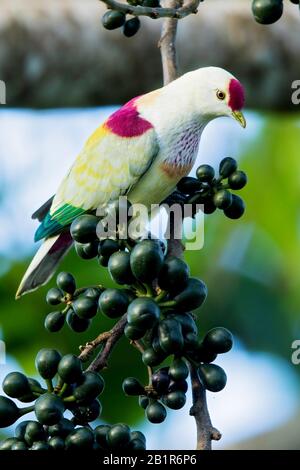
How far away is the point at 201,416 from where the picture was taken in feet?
7.18

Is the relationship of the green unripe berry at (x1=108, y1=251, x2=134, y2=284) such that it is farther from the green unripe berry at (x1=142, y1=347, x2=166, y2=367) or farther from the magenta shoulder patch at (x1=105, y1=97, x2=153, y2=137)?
the magenta shoulder patch at (x1=105, y1=97, x2=153, y2=137)

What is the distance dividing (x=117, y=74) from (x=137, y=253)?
8.50ft

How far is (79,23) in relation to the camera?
460 centimetres

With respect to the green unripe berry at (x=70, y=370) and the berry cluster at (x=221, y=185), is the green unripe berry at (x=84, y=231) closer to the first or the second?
the green unripe berry at (x=70, y=370)

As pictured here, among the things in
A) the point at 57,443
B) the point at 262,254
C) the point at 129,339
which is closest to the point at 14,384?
the point at 57,443

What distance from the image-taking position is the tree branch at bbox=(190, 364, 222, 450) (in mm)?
2141

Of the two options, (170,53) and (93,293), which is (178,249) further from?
(170,53)

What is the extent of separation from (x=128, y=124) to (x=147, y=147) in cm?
9

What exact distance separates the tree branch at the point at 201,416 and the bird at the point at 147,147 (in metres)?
0.93

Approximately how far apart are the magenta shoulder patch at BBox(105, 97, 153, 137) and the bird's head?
165 millimetres

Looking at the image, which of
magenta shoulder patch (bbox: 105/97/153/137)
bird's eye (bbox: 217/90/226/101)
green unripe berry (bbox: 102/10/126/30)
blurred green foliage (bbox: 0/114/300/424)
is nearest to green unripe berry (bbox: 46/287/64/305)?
green unripe berry (bbox: 102/10/126/30)

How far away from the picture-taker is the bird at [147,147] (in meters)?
3.09

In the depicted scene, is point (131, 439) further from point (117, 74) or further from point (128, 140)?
point (117, 74)

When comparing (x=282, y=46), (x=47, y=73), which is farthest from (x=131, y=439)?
(x=282, y=46)
